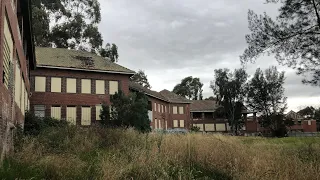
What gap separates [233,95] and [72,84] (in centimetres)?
3619

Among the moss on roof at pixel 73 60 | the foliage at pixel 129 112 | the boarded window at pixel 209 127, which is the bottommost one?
the boarded window at pixel 209 127

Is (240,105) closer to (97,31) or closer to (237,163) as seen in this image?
(97,31)

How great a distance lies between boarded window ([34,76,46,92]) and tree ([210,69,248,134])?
123 feet

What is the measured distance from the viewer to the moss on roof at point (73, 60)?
35.3m

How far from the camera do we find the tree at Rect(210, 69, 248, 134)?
210ft

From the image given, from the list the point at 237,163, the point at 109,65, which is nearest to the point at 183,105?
the point at 109,65

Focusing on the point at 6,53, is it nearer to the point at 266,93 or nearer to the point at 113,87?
the point at 113,87

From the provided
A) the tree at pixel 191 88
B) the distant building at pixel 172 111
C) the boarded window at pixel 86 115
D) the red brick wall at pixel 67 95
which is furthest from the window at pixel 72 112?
the tree at pixel 191 88

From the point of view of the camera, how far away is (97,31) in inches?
1898

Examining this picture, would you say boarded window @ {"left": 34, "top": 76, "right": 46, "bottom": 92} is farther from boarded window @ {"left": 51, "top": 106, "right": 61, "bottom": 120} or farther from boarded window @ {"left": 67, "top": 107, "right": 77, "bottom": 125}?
boarded window @ {"left": 67, "top": 107, "right": 77, "bottom": 125}

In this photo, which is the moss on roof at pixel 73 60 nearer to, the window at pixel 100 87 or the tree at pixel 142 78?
the window at pixel 100 87

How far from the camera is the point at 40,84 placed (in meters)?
34.2

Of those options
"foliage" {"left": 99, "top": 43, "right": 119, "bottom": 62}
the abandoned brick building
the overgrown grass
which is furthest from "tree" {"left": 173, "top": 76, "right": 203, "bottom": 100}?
the overgrown grass

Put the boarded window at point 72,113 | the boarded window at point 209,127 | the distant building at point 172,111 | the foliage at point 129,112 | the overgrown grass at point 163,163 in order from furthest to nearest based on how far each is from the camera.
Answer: the boarded window at point 209,127 < the distant building at point 172,111 < the boarded window at point 72,113 < the foliage at point 129,112 < the overgrown grass at point 163,163
